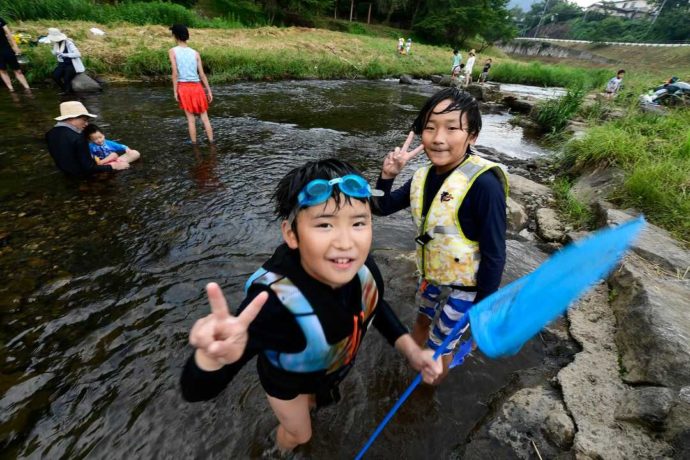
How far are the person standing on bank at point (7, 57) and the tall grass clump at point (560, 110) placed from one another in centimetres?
1796

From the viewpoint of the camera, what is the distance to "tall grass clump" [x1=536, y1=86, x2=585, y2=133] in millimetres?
11401

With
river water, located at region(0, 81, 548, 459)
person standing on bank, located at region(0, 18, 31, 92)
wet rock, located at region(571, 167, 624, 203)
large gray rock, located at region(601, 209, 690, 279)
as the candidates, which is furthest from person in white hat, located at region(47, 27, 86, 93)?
large gray rock, located at region(601, 209, 690, 279)

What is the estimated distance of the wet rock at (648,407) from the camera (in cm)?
213

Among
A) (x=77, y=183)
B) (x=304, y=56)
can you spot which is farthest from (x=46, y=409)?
(x=304, y=56)

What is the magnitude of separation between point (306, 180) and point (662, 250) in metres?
4.57

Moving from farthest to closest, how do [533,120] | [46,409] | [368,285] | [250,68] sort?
1. [250,68]
2. [533,120]
3. [46,409]
4. [368,285]

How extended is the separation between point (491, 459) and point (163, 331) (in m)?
3.24

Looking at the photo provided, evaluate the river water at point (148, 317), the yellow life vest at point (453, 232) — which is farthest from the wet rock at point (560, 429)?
the yellow life vest at point (453, 232)

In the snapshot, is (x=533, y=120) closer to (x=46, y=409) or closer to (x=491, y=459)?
(x=491, y=459)

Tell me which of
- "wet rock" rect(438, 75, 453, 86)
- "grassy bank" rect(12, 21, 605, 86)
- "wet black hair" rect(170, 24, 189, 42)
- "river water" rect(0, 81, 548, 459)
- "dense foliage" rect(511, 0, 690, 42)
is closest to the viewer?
"river water" rect(0, 81, 548, 459)

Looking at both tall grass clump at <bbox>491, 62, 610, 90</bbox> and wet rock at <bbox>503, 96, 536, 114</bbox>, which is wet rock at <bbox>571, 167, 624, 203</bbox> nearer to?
wet rock at <bbox>503, 96, 536, 114</bbox>

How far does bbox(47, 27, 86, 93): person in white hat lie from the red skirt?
6801 mm

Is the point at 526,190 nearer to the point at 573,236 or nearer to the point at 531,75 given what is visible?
the point at 573,236

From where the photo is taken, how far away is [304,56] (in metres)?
21.6
